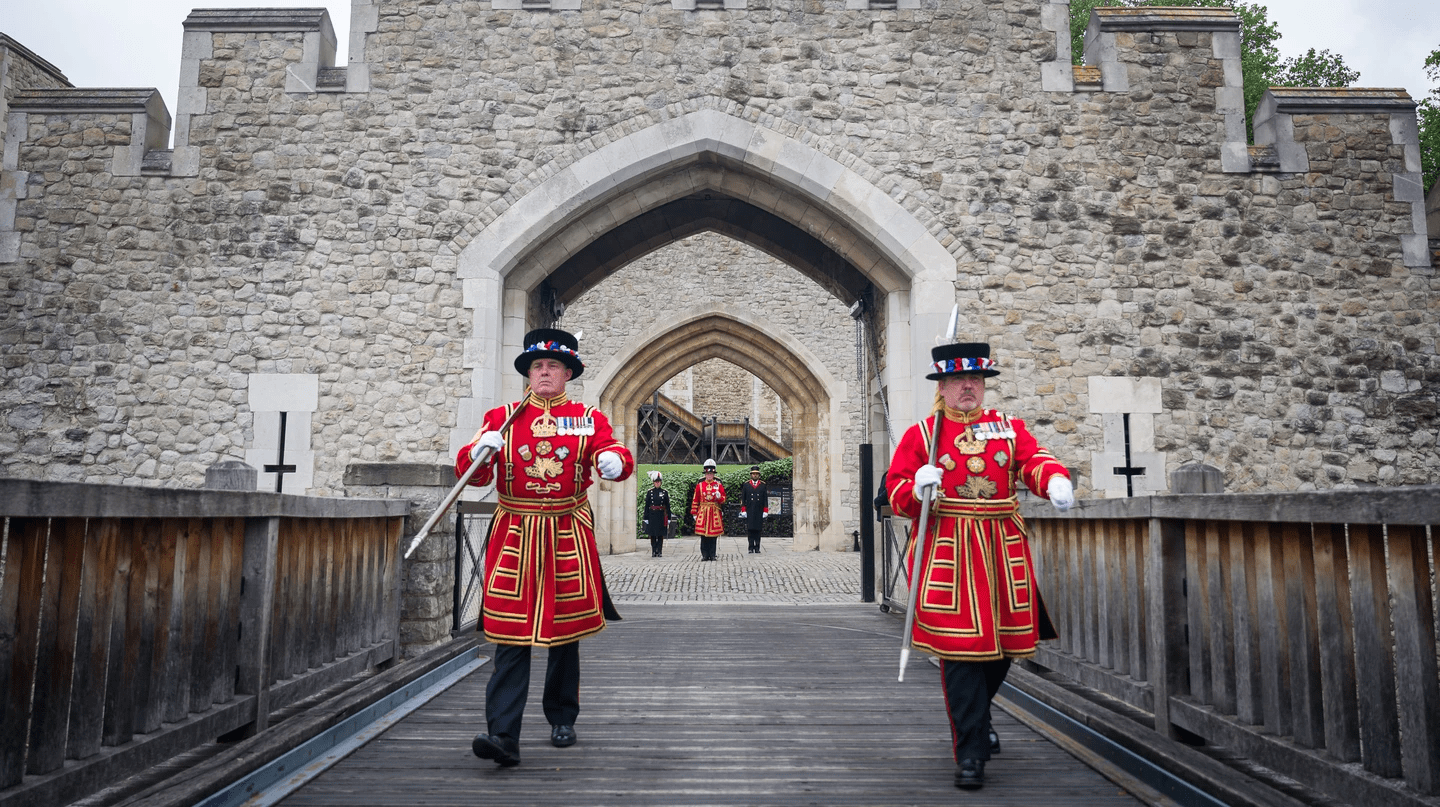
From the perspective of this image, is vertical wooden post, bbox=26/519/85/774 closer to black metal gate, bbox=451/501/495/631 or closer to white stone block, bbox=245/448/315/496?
black metal gate, bbox=451/501/495/631

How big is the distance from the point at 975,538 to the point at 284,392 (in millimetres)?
6691

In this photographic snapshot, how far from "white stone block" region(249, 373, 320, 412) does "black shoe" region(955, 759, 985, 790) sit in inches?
264

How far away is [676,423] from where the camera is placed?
31141 mm

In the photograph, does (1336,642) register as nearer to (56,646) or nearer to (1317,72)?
(56,646)

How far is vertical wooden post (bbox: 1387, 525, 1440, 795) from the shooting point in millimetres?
2287

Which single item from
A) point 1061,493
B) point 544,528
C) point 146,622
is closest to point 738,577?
point 544,528

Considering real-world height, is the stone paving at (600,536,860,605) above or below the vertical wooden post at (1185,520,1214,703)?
below

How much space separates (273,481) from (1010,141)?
6.75 meters

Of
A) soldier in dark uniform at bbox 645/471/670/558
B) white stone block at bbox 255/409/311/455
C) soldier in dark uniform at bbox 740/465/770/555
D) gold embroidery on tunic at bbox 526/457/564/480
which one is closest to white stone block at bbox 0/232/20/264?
white stone block at bbox 255/409/311/455

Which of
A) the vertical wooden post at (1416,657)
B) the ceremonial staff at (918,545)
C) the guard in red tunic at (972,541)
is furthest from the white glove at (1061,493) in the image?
the vertical wooden post at (1416,657)

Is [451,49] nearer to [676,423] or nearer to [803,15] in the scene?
[803,15]

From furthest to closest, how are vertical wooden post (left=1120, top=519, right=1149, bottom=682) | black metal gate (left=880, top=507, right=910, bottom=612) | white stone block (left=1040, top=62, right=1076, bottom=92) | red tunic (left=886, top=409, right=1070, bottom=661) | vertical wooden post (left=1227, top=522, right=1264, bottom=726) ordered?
white stone block (left=1040, top=62, right=1076, bottom=92)
black metal gate (left=880, top=507, right=910, bottom=612)
vertical wooden post (left=1120, top=519, right=1149, bottom=682)
red tunic (left=886, top=409, right=1070, bottom=661)
vertical wooden post (left=1227, top=522, right=1264, bottom=726)

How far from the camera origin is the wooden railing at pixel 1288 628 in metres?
2.35

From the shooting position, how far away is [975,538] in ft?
11.4
